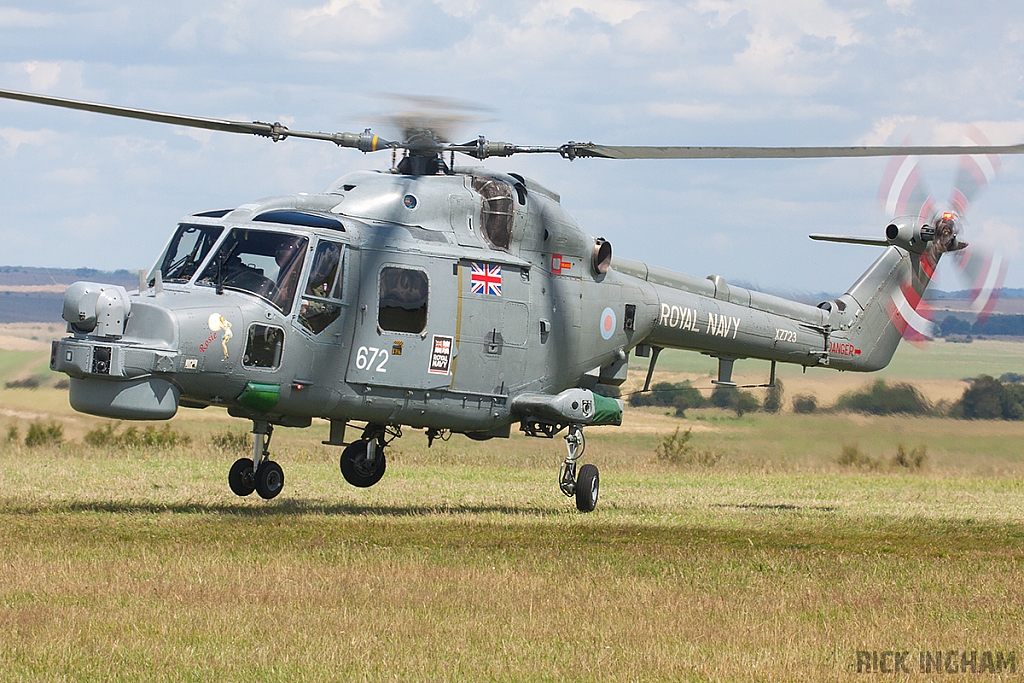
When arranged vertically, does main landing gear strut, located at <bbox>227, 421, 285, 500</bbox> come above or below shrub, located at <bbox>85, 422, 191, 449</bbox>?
above

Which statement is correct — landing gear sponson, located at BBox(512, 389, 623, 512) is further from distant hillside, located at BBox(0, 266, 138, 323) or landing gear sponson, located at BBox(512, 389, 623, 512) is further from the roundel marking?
distant hillside, located at BBox(0, 266, 138, 323)

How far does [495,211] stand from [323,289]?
2672 mm

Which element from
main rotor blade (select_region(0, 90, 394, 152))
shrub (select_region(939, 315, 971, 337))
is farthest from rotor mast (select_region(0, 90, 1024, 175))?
shrub (select_region(939, 315, 971, 337))

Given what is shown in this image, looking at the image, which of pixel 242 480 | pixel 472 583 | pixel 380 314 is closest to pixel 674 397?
pixel 242 480

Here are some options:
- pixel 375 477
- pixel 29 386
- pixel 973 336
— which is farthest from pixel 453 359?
pixel 973 336

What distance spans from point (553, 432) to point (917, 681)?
945 centimetres

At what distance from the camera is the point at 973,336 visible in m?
50.1

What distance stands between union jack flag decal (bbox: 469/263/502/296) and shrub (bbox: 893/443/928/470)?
44.3 ft

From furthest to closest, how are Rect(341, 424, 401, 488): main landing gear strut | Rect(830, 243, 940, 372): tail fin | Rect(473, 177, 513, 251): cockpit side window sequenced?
Rect(830, 243, 940, 372): tail fin, Rect(341, 424, 401, 488): main landing gear strut, Rect(473, 177, 513, 251): cockpit side window

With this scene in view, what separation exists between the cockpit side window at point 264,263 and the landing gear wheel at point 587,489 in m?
4.48

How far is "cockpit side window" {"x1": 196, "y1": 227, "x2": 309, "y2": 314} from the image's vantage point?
14.1 metres

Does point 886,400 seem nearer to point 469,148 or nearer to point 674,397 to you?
point 674,397

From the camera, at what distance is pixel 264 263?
1428 centimetres

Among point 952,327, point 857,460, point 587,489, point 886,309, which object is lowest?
point 857,460
